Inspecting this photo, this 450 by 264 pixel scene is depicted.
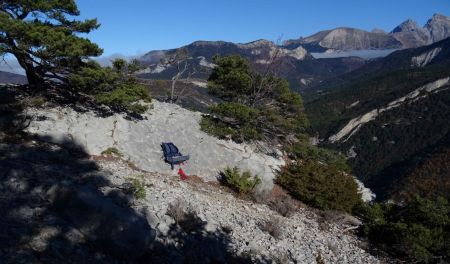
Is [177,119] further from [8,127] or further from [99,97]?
[8,127]

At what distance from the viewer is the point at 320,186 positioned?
19297mm

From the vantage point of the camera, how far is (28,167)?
1224cm

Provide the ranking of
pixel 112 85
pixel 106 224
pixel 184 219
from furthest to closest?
pixel 112 85
pixel 184 219
pixel 106 224

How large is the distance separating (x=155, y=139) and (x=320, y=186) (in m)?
7.44

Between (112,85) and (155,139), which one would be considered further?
(155,139)

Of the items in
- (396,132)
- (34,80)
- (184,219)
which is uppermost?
(34,80)

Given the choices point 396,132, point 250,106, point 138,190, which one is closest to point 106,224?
point 138,190

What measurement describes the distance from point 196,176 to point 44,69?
292 inches

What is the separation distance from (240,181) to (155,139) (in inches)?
164

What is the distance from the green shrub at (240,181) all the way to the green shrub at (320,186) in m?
1.95

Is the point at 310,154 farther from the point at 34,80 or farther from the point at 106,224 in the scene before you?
the point at 106,224

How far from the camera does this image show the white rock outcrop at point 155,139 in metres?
16.7

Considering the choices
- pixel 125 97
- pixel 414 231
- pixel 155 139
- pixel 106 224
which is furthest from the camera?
pixel 155 139

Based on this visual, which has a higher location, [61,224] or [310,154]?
[61,224]
